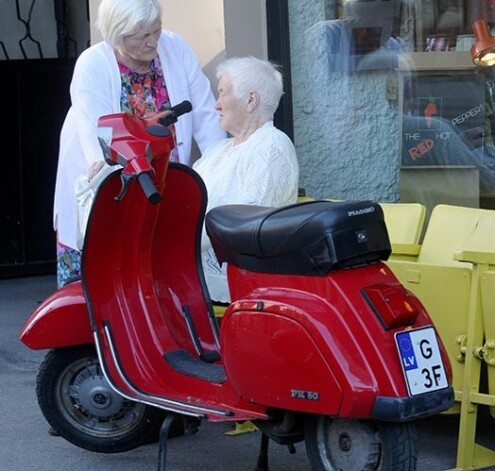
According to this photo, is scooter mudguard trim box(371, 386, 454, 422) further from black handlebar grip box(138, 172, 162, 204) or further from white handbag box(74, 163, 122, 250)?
white handbag box(74, 163, 122, 250)

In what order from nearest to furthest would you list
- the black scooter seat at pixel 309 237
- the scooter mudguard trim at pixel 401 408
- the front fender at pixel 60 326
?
the scooter mudguard trim at pixel 401 408 → the black scooter seat at pixel 309 237 → the front fender at pixel 60 326

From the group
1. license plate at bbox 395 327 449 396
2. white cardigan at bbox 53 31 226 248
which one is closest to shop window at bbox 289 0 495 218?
white cardigan at bbox 53 31 226 248

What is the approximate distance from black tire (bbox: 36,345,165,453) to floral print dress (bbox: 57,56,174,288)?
17.7 inches

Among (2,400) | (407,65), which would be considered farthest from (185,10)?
(2,400)

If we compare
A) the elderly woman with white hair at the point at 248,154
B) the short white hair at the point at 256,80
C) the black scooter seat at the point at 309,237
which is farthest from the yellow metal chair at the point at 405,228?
the black scooter seat at the point at 309,237

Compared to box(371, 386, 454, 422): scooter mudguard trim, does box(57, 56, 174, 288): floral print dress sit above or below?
above

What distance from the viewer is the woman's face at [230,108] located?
4.70 metres

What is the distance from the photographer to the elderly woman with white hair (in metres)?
4.54

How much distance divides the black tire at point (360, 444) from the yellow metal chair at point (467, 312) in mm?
702

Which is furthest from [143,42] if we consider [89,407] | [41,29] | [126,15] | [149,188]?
[41,29]

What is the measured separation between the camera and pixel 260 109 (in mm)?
4719

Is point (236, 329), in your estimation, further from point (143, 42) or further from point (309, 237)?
point (143, 42)

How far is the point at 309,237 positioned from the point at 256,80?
1.30m

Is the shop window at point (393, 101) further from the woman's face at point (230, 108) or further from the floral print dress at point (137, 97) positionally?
the woman's face at point (230, 108)
